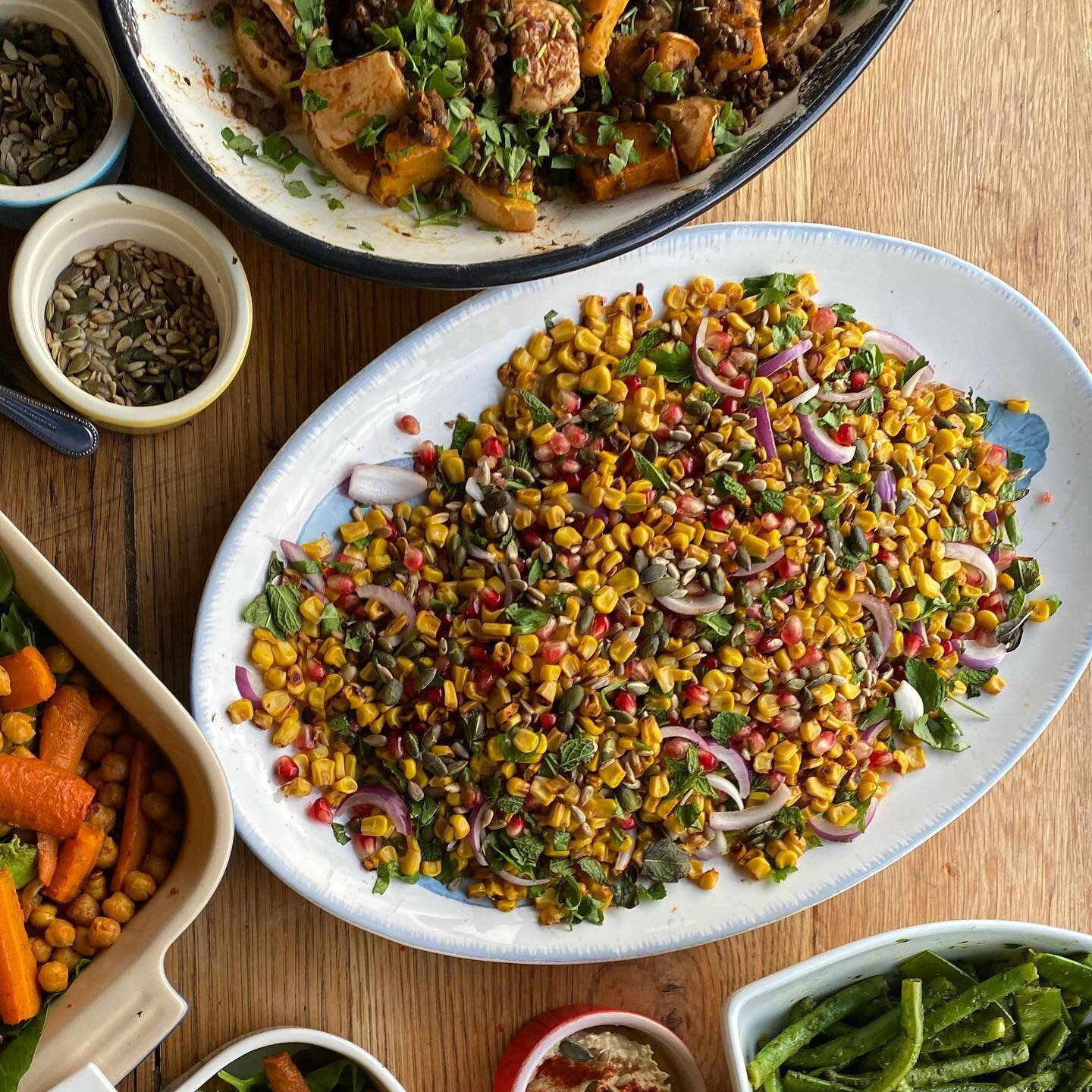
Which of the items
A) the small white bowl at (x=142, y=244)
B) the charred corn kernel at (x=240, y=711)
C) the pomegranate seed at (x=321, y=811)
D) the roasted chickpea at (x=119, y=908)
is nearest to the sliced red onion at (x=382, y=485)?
the small white bowl at (x=142, y=244)

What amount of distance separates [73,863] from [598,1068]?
0.91m

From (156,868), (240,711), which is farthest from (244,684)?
(156,868)

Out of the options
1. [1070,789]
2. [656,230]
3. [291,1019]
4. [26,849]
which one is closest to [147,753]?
[26,849]

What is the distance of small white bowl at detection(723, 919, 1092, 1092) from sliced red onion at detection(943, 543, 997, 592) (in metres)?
0.56

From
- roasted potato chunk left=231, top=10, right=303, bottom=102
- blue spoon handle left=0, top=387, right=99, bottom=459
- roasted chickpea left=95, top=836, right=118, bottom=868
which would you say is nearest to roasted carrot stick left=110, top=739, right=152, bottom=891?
roasted chickpea left=95, top=836, right=118, bottom=868

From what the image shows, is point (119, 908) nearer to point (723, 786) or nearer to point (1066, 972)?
point (723, 786)

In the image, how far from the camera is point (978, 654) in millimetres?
1911

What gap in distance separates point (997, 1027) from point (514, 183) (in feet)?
5.27

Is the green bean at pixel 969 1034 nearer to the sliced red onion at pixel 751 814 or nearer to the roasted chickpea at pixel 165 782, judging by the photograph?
the sliced red onion at pixel 751 814

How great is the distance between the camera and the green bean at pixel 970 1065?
1909 mm

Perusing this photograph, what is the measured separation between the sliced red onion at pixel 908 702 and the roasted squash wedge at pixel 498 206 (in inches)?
37.5

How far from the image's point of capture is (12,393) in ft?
A: 5.42

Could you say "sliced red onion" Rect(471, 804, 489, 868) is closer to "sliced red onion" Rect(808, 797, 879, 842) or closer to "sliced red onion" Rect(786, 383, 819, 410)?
"sliced red onion" Rect(808, 797, 879, 842)

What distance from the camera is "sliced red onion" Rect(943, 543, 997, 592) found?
1.85 meters
